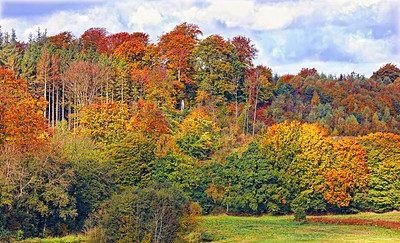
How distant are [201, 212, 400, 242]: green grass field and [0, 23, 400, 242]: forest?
371 centimetres

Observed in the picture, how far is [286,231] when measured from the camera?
5144cm

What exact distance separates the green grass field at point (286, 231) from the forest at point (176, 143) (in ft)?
12.2

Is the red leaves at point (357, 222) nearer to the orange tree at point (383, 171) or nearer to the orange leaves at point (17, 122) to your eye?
the orange tree at point (383, 171)

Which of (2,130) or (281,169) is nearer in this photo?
(2,130)

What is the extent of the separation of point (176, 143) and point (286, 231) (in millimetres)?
28566

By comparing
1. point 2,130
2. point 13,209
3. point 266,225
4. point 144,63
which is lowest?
point 266,225

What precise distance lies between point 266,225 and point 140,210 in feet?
65.6

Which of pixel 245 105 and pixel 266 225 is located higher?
pixel 245 105

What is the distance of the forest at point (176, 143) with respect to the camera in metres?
46.9

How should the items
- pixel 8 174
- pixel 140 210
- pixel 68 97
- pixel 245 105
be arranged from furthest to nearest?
pixel 245 105, pixel 68 97, pixel 8 174, pixel 140 210

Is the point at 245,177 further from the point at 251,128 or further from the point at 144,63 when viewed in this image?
the point at 144,63

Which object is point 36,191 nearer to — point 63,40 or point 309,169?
point 309,169

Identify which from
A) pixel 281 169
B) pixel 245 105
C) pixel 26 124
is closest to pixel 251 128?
pixel 245 105

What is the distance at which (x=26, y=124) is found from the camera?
57.5m
